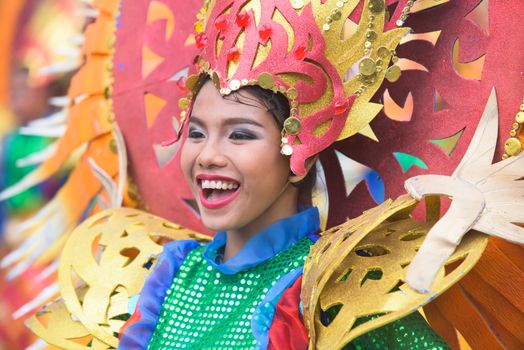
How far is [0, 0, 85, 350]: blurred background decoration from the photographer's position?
7.33 ft

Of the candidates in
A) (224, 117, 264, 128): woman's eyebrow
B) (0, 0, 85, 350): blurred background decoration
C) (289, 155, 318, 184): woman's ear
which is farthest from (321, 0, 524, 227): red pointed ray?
(0, 0, 85, 350): blurred background decoration

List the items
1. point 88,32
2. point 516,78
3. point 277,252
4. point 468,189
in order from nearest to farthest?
point 468,189 → point 516,78 → point 277,252 → point 88,32

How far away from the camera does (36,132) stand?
2270mm

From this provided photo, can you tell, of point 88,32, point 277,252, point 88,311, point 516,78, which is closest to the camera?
point 516,78

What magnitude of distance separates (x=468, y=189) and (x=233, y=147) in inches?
16.5

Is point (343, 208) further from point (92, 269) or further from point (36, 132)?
point (36, 132)

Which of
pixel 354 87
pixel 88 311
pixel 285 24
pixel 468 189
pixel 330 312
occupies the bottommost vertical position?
pixel 88 311

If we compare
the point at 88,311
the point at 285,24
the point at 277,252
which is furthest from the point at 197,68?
the point at 88,311

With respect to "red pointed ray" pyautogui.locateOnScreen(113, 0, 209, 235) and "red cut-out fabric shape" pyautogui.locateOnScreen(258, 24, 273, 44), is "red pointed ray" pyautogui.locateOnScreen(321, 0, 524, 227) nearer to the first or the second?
"red cut-out fabric shape" pyautogui.locateOnScreen(258, 24, 273, 44)

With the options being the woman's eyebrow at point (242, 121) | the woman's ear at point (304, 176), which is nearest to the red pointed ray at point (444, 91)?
the woman's ear at point (304, 176)

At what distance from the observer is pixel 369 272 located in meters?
1.34

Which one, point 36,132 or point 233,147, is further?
point 36,132

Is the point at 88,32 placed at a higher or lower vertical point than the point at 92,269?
higher

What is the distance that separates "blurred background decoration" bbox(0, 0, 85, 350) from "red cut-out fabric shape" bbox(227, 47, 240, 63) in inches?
33.4
